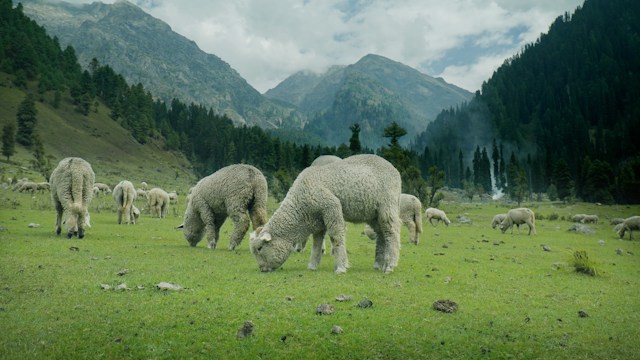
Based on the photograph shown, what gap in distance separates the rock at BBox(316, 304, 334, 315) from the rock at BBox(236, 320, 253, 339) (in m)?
1.76

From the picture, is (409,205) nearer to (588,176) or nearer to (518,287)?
(518,287)

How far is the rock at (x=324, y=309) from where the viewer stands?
9.20 metres

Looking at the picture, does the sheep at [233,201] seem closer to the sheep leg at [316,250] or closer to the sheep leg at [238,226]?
the sheep leg at [238,226]

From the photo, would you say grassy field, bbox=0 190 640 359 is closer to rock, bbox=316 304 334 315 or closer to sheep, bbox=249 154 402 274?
rock, bbox=316 304 334 315

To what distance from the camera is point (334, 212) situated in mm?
14172

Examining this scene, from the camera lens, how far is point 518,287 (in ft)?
42.9

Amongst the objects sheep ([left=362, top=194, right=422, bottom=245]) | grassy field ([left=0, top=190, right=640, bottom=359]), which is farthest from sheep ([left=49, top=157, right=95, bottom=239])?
sheep ([left=362, top=194, right=422, bottom=245])

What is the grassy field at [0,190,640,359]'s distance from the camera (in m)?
7.48

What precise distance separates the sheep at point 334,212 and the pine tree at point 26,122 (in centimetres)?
10983

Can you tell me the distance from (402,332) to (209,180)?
15.5 meters

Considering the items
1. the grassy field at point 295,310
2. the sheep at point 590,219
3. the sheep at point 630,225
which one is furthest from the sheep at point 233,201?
the sheep at point 590,219

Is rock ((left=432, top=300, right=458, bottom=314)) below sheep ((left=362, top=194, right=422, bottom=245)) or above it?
below

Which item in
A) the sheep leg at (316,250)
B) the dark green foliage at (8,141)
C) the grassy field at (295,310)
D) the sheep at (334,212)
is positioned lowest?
the grassy field at (295,310)

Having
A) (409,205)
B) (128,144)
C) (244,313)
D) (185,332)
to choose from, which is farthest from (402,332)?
(128,144)
